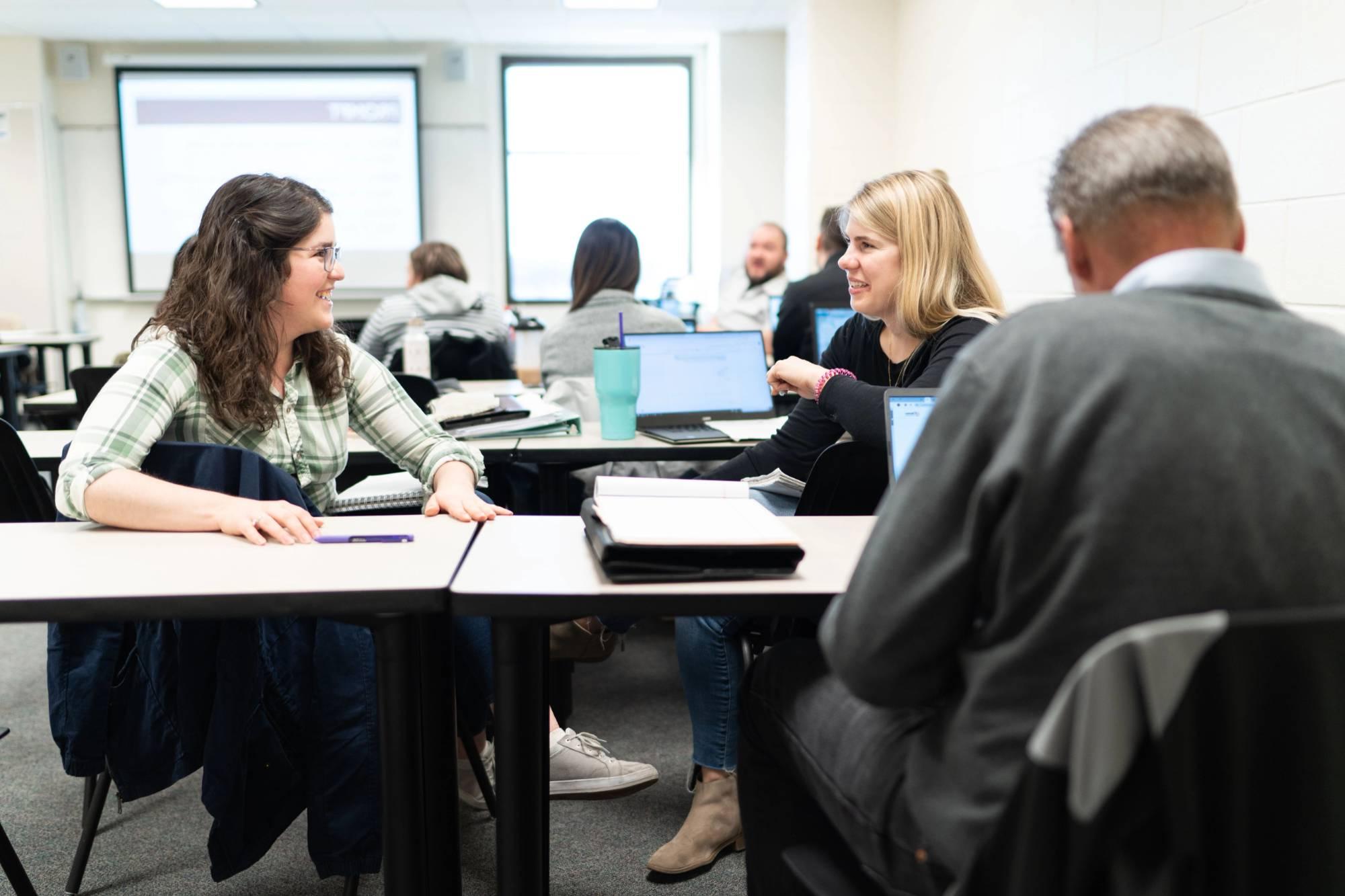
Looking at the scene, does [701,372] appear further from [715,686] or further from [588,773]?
[588,773]

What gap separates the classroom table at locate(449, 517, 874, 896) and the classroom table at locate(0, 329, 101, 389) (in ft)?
17.5

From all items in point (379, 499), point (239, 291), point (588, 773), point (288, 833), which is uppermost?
point (239, 291)

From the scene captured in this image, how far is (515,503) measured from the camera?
9.12ft

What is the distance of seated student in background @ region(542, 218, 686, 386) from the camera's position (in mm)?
3133

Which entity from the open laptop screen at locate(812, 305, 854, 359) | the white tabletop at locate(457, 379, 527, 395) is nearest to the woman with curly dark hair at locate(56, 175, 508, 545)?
the white tabletop at locate(457, 379, 527, 395)

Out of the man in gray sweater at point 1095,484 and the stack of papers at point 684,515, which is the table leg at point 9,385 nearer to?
the stack of papers at point 684,515

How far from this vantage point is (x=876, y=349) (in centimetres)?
203

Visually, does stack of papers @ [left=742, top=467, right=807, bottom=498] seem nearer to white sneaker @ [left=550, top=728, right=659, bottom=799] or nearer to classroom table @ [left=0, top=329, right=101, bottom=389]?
white sneaker @ [left=550, top=728, right=659, bottom=799]

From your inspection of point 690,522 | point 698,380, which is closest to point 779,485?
point 690,522

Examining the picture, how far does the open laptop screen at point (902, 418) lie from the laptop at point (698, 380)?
104cm

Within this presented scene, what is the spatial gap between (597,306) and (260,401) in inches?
66.3

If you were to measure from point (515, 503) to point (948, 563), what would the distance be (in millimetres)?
2060

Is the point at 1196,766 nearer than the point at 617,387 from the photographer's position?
Yes

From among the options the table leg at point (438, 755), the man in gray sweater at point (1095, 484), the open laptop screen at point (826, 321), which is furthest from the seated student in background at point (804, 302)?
the man in gray sweater at point (1095, 484)
